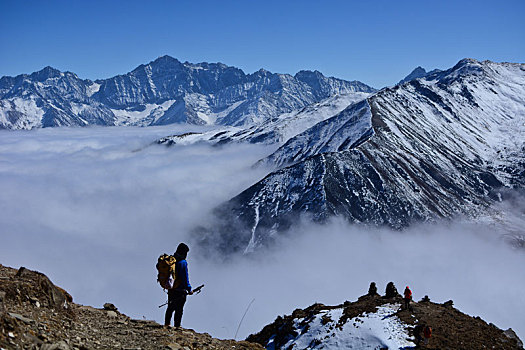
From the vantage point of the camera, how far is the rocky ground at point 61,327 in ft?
40.8

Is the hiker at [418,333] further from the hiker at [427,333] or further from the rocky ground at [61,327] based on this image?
the rocky ground at [61,327]

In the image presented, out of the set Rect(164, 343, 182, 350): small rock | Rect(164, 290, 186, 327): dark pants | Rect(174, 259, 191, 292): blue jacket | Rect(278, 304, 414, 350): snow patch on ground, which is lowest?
Rect(164, 343, 182, 350): small rock

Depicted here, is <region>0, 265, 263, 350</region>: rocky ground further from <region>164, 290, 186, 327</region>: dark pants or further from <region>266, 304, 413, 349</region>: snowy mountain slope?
<region>266, 304, 413, 349</region>: snowy mountain slope

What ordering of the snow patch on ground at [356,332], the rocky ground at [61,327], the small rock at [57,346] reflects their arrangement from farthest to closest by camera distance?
the snow patch on ground at [356,332] → the rocky ground at [61,327] → the small rock at [57,346]

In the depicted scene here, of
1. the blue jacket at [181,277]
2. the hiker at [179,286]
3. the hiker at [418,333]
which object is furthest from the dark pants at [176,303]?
the hiker at [418,333]

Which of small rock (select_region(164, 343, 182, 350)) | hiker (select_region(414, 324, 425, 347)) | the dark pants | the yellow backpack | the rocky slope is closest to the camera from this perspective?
small rock (select_region(164, 343, 182, 350))

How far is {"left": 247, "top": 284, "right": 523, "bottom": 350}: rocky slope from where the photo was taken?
30422 millimetres

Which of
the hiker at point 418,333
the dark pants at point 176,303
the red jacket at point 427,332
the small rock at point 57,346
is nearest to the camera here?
the small rock at point 57,346

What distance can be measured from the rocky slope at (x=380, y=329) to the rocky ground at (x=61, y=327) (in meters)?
15.1

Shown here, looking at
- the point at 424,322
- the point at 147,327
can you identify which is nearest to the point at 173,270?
the point at 147,327

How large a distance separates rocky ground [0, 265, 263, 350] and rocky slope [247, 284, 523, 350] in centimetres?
1506

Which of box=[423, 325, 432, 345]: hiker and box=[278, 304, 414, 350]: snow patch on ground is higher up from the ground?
box=[278, 304, 414, 350]: snow patch on ground

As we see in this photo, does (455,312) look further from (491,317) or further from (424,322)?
Answer: (491,317)

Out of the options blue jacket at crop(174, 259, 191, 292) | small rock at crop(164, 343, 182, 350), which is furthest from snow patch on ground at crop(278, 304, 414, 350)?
small rock at crop(164, 343, 182, 350)
